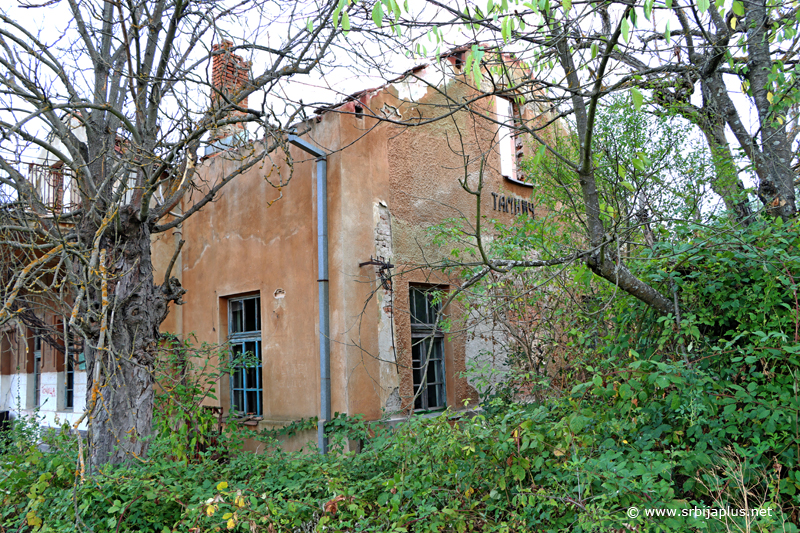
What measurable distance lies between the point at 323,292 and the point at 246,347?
6.30 ft

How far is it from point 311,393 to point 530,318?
279 cm

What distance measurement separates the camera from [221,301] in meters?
8.31

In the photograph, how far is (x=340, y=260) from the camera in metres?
6.76

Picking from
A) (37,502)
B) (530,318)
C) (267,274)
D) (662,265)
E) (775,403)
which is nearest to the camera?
(775,403)

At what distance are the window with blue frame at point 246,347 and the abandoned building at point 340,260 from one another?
2cm

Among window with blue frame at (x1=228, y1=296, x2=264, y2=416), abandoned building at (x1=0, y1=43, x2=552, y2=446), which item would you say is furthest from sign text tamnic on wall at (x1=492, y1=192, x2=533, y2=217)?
window with blue frame at (x1=228, y1=296, x2=264, y2=416)

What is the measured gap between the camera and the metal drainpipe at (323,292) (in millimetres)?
6539

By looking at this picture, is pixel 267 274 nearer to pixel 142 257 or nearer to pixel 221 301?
pixel 221 301

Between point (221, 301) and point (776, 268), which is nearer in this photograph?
point (776, 268)

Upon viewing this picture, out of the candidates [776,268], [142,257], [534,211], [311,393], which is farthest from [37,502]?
[534,211]

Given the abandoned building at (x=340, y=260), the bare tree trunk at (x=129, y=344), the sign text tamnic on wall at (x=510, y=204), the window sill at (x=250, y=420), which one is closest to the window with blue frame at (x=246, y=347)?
the abandoned building at (x=340, y=260)

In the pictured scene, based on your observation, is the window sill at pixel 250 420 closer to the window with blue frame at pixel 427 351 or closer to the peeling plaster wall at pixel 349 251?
the peeling plaster wall at pixel 349 251

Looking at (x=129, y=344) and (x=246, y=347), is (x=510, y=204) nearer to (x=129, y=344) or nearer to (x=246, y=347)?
(x=246, y=347)

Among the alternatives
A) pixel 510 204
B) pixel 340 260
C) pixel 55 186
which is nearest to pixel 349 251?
pixel 340 260
